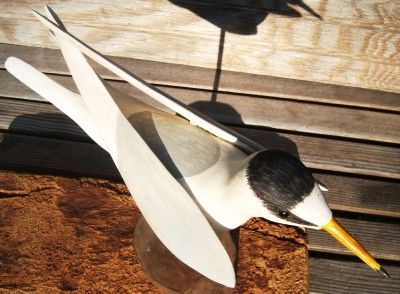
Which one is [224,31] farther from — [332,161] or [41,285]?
[41,285]

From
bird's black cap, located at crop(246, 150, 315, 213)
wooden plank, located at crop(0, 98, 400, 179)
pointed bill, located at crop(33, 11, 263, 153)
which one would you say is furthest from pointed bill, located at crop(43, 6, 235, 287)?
wooden plank, located at crop(0, 98, 400, 179)

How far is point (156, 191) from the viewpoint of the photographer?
0.79 m

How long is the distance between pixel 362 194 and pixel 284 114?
0.39 metres

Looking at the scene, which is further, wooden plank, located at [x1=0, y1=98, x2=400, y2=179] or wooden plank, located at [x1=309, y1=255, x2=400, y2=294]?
wooden plank, located at [x1=0, y1=98, x2=400, y2=179]

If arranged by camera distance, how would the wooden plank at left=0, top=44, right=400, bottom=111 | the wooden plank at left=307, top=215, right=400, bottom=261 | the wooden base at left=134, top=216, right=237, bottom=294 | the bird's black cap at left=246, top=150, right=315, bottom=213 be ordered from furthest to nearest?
the wooden plank at left=0, top=44, right=400, bottom=111 → the wooden plank at left=307, top=215, right=400, bottom=261 → the wooden base at left=134, top=216, right=237, bottom=294 → the bird's black cap at left=246, top=150, right=315, bottom=213

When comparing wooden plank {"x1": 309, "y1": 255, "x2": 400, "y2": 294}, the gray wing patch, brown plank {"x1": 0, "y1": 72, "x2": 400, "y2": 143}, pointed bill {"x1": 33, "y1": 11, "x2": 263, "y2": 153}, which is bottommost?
wooden plank {"x1": 309, "y1": 255, "x2": 400, "y2": 294}

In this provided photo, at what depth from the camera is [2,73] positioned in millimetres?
1532

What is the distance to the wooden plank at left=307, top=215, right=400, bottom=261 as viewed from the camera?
1224mm

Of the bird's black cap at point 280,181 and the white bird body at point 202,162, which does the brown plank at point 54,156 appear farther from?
the bird's black cap at point 280,181

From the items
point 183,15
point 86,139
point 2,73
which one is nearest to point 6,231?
point 86,139

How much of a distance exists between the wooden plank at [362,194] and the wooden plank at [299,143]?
1.5 inches

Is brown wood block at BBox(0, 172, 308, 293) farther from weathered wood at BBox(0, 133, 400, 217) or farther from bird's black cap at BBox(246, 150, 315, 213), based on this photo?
bird's black cap at BBox(246, 150, 315, 213)

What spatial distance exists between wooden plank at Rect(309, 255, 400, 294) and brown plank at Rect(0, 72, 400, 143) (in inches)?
18.6

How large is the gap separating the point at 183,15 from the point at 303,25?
420 mm
